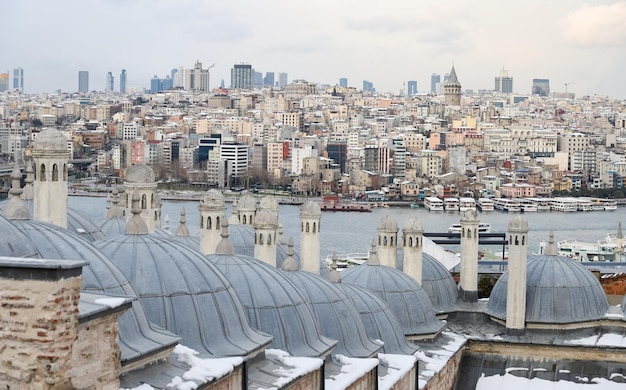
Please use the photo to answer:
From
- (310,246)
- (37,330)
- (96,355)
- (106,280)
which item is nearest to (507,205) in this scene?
(310,246)

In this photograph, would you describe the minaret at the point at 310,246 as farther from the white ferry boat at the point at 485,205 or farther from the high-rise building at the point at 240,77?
the high-rise building at the point at 240,77

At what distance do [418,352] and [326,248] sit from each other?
19289 mm

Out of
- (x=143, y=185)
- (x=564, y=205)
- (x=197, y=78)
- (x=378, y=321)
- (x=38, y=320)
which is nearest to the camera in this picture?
(x=38, y=320)

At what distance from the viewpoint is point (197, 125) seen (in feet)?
229

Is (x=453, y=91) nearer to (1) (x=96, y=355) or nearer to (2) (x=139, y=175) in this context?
(2) (x=139, y=175)

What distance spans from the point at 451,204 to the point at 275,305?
3777 cm

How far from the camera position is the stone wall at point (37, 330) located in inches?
105

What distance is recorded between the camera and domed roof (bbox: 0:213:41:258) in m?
3.84

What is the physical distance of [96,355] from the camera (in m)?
2.98

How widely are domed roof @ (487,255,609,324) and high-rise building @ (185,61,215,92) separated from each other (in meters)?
99.9

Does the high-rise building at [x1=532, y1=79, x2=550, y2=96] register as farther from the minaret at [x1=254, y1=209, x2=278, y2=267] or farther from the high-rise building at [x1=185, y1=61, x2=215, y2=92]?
the minaret at [x1=254, y1=209, x2=278, y2=267]

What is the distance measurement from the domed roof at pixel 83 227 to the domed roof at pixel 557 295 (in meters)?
3.40

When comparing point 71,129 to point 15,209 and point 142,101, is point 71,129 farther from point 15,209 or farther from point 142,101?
point 15,209

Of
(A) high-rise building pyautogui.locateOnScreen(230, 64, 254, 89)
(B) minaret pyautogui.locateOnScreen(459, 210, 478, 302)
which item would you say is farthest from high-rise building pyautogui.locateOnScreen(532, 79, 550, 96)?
(B) minaret pyautogui.locateOnScreen(459, 210, 478, 302)
